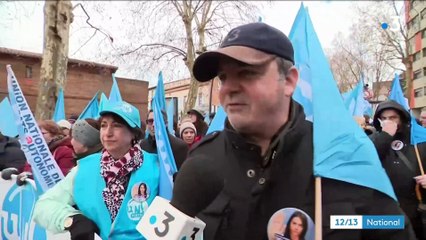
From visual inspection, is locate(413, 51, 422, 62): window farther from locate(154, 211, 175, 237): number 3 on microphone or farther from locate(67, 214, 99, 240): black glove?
locate(154, 211, 175, 237): number 3 on microphone

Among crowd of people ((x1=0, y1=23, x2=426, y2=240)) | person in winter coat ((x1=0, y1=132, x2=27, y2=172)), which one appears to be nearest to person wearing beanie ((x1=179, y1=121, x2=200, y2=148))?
person in winter coat ((x1=0, y1=132, x2=27, y2=172))

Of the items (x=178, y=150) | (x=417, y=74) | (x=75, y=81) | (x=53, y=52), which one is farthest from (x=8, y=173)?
(x=417, y=74)

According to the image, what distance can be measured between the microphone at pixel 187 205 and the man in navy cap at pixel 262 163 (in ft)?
0.05

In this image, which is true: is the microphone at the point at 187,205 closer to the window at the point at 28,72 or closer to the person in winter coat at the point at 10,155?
the person in winter coat at the point at 10,155

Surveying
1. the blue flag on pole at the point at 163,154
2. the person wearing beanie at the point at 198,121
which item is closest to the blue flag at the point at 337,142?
the blue flag on pole at the point at 163,154

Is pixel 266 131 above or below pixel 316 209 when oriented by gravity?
above

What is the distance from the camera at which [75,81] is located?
32656 mm

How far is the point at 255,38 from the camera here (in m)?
1.48

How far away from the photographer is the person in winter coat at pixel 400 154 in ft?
→ 13.7

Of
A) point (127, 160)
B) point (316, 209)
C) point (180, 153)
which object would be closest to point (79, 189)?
point (127, 160)

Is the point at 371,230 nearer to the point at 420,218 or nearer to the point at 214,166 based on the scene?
the point at 214,166

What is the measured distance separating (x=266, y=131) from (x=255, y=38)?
32 cm

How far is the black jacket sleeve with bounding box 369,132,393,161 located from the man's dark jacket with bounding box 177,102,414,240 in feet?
9.37

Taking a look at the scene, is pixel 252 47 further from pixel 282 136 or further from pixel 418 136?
pixel 418 136
